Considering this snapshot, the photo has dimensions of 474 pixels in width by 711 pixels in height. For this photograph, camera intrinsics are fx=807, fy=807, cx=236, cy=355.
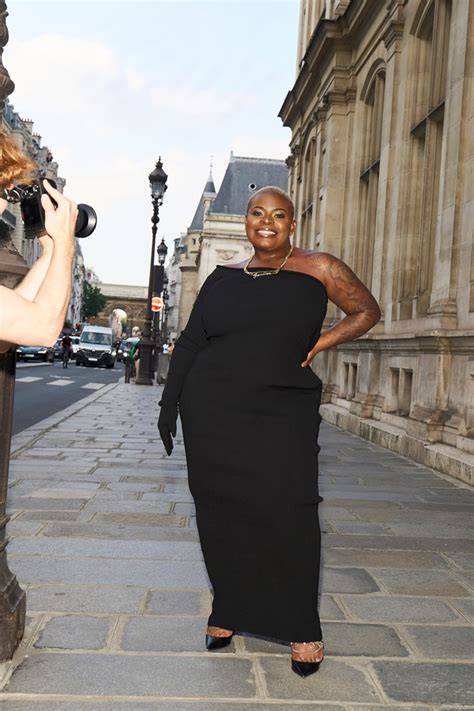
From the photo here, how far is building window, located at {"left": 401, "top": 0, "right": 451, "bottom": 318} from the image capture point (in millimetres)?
11367

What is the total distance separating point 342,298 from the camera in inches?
131

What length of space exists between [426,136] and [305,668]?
994cm

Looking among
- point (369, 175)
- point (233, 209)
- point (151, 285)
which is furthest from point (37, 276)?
point (233, 209)

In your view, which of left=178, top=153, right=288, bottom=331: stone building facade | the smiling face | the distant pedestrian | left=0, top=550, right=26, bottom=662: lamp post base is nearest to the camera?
left=0, top=550, right=26, bottom=662: lamp post base

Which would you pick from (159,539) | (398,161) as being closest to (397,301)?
(398,161)

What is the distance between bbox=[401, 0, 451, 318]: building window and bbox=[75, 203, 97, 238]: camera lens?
31.3 feet

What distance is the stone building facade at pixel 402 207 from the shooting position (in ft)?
30.6

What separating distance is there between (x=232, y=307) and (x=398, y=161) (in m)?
10.3

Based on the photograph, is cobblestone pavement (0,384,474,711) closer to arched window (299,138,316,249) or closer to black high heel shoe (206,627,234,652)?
black high heel shoe (206,627,234,652)

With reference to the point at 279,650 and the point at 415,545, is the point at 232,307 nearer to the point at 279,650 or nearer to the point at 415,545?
the point at 279,650

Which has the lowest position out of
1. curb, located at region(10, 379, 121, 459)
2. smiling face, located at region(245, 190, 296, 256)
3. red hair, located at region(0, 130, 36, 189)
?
curb, located at region(10, 379, 121, 459)

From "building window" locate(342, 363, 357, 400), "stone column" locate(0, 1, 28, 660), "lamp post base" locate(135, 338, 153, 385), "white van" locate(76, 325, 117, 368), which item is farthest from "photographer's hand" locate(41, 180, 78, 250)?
"white van" locate(76, 325, 117, 368)

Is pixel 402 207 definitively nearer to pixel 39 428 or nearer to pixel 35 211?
pixel 39 428

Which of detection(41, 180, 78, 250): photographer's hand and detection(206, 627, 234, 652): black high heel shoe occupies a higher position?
detection(41, 180, 78, 250): photographer's hand
